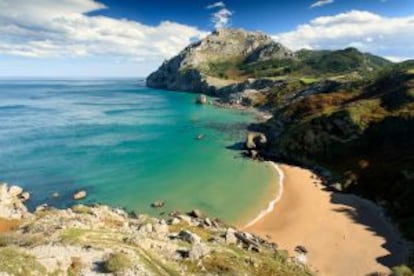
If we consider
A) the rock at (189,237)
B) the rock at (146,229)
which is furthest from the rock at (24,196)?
the rock at (189,237)

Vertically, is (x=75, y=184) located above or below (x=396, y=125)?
below

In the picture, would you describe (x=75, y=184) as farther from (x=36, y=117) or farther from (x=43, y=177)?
(x=36, y=117)

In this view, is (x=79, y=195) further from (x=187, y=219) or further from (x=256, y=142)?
(x=256, y=142)

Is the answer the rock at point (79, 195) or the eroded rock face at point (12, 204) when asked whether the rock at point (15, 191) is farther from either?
the rock at point (79, 195)

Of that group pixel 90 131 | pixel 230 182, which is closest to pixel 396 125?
pixel 230 182

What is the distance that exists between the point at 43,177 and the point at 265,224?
1613 inches

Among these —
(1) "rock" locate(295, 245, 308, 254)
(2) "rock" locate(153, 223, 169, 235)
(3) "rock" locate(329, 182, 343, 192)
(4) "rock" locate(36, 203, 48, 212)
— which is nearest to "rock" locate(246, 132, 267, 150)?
(3) "rock" locate(329, 182, 343, 192)

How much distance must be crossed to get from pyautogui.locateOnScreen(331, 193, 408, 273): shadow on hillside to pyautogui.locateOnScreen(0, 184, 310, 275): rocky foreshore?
35.3 ft

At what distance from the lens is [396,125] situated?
73.7 m

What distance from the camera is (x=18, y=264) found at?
24266 mm

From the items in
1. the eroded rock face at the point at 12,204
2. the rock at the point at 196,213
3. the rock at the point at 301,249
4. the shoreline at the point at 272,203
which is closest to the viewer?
the rock at the point at 301,249

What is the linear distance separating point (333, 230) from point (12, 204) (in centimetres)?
4233

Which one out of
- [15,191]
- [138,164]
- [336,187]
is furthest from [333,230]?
[15,191]

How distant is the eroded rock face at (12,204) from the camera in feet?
150
